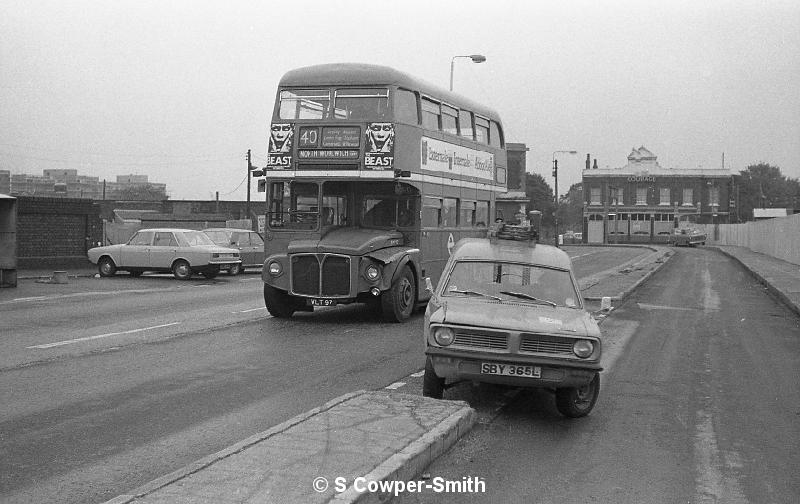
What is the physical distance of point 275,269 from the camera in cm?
1560

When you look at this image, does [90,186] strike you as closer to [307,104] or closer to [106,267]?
[106,267]

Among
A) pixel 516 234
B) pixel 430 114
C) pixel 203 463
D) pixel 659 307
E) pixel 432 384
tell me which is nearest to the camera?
pixel 203 463

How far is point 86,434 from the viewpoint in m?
6.95

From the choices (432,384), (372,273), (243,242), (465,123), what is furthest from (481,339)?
(243,242)

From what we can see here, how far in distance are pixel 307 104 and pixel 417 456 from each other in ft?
36.4

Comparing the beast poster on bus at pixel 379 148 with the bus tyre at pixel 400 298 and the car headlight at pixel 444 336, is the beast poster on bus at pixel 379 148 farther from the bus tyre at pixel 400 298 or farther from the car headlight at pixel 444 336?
the car headlight at pixel 444 336

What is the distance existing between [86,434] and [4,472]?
1138mm

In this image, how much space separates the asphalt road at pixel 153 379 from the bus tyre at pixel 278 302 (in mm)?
250

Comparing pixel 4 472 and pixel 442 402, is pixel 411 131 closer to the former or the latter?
pixel 442 402

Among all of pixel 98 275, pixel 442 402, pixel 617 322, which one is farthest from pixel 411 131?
pixel 98 275

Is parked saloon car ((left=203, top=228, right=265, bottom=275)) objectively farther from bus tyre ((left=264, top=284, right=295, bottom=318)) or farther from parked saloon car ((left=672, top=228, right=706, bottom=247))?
parked saloon car ((left=672, top=228, right=706, bottom=247))

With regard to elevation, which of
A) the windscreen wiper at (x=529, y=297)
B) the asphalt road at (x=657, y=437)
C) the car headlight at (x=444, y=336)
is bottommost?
the asphalt road at (x=657, y=437)

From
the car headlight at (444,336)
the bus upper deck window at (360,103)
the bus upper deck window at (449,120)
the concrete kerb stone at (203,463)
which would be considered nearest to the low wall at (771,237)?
the bus upper deck window at (449,120)

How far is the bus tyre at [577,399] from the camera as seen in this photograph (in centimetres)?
810
